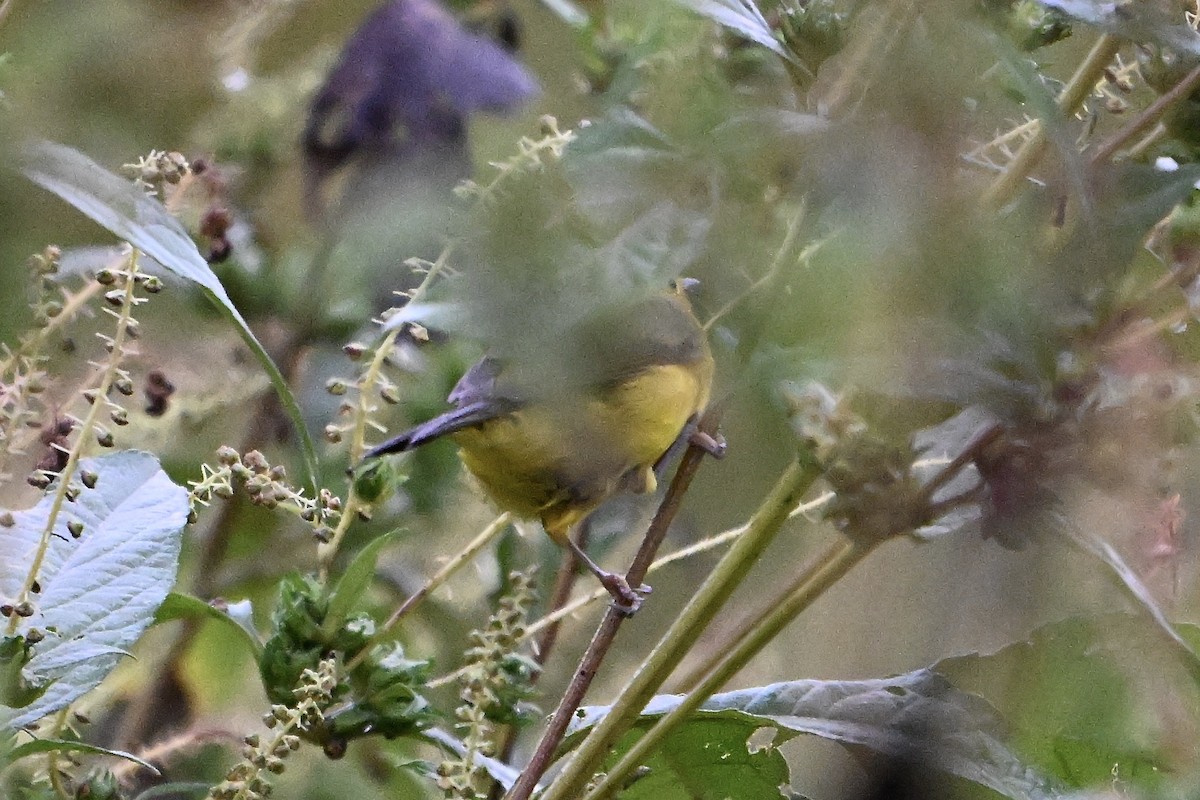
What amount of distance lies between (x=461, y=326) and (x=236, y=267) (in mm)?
559

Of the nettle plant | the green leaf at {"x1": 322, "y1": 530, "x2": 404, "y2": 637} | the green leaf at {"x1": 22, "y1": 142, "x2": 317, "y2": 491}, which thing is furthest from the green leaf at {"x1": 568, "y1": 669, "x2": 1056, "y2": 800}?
the green leaf at {"x1": 22, "y1": 142, "x2": 317, "y2": 491}

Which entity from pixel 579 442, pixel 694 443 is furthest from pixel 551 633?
pixel 579 442

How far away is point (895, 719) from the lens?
1.34 ft

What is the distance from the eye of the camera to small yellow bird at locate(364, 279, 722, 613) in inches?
9.1

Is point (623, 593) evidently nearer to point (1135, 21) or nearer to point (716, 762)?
Answer: point (716, 762)

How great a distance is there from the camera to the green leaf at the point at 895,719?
1.16ft

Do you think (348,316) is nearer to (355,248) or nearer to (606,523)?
(606,523)

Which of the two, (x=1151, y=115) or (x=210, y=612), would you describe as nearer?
(x=1151, y=115)

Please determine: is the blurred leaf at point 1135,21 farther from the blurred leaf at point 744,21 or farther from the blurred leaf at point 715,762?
the blurred leaf at point 715,762

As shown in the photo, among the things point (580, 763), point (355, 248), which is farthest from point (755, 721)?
point (355, 248)

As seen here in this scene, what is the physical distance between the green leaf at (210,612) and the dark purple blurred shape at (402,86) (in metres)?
0.17

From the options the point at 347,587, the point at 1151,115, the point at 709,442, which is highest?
A: the point at 1151,115

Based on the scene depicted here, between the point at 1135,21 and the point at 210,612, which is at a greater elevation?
the point at 1135,21

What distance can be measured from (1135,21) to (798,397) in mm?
156
